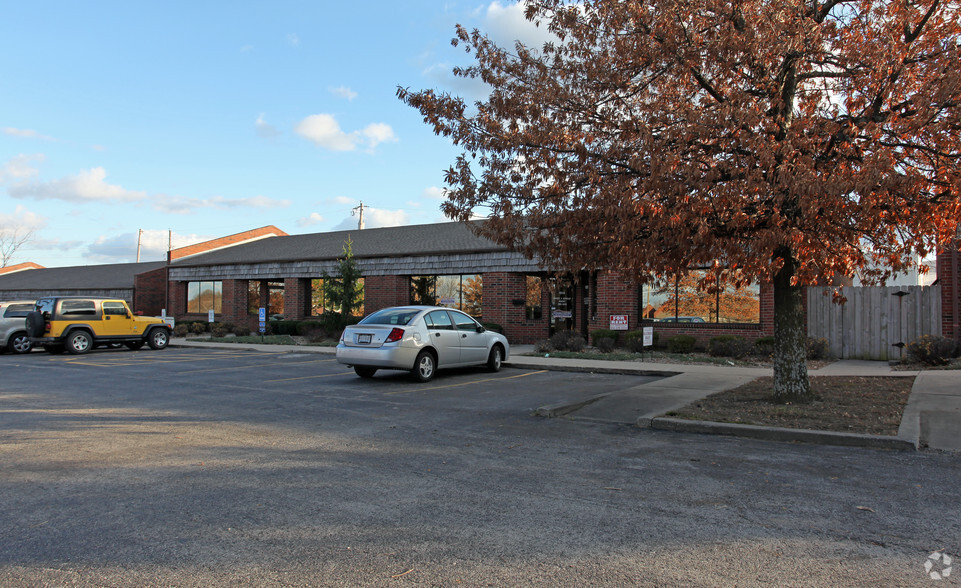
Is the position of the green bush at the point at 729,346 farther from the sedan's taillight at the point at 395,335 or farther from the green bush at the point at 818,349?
the sedan's taillight at the point at 395,335

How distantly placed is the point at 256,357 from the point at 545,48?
43.6 feet

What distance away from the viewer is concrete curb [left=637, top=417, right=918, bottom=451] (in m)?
6.64

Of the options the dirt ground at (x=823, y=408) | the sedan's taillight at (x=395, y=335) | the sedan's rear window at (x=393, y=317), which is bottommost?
the dirt ground at (x=823, y=408)

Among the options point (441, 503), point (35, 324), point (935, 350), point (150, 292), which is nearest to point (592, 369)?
point (935, 350)

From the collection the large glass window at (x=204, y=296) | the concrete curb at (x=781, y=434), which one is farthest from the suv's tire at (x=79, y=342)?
the concrete curb at (x=781, y=434)

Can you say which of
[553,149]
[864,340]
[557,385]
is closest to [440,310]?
[557,385]

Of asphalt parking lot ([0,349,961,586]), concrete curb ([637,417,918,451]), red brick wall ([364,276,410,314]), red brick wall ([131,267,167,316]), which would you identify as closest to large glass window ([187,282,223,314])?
red brick wall ([131,267,167,316])

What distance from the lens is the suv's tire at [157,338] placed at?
73.9 ft

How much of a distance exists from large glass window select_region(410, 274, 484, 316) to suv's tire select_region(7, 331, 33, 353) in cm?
1331

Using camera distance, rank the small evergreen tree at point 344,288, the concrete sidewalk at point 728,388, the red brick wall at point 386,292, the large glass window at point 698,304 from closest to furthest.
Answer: the concrete sidewalk at point 728,388
the large glass window at point 698,304
the small evergreen tree at point 344,288
the red brick wall at point 386,292

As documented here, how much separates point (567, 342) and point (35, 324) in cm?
1656

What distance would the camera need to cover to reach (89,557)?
3.70 metres

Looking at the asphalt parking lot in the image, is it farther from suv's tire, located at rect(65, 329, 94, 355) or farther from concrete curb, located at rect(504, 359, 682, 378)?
suv's tire, located at rect(65, 329, 94, 355)

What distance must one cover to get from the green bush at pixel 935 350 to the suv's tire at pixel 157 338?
22966 millimetres
